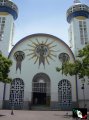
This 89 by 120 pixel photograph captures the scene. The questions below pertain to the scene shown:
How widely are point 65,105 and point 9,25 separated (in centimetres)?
1885

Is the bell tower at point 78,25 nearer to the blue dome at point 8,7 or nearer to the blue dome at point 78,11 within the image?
the blue dome at point 78,11

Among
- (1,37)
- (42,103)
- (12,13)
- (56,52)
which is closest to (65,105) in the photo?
(42,103)

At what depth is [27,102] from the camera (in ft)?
111

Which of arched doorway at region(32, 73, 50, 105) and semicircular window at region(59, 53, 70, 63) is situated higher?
semicircular window at region(59, 53, 70, 63)

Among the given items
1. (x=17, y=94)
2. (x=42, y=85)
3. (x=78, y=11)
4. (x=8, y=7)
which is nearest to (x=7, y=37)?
(x=8, y=7)

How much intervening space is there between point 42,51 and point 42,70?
12.8 feet

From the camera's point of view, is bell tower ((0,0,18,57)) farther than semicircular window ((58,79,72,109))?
Yes

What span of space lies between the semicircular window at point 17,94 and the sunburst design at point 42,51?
4.87 meters

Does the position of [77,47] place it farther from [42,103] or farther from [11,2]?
[11,2]

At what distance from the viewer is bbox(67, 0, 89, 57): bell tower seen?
3834cm

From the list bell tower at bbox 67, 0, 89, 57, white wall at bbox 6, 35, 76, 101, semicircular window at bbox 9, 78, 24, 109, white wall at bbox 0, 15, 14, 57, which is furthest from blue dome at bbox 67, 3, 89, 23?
semicircular window at bbox 9, 78, 24, 109

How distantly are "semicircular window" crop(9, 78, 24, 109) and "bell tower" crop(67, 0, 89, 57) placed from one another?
12121 millimetres

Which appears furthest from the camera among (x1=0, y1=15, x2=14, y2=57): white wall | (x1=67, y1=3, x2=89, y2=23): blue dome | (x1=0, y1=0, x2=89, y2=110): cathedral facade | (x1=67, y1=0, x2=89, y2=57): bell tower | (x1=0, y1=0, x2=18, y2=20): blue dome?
(x1=67, y1=3, x2=89, y2=23): blue dome

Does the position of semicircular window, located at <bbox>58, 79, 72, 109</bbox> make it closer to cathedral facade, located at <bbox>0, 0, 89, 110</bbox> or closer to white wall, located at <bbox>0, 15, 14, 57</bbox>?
cathedral facade, located at <bbox>0, 0, 89, 110</bbox>
